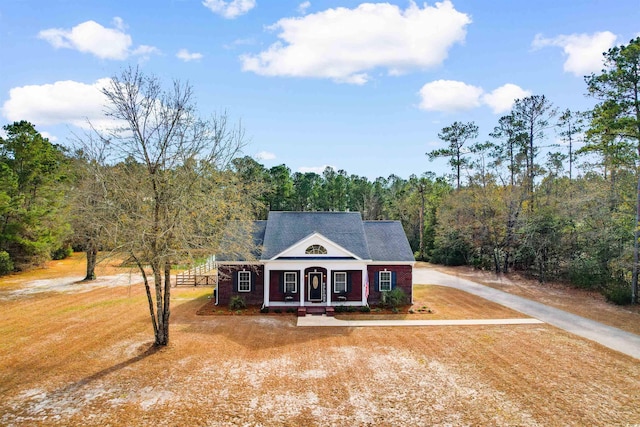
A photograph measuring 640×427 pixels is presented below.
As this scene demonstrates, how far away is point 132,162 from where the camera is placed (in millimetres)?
14203

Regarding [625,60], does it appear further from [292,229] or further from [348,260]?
[292,229]

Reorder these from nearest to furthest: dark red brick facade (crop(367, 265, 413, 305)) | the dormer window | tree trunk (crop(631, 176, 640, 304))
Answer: tree trunk (crop(631, 176, 640, 304)) < the dormer window < dark red brick facade (crop(367, 265, 413, 305))

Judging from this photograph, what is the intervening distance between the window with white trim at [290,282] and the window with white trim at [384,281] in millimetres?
4876

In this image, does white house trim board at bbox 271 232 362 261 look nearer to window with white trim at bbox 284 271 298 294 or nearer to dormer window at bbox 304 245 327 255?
dormer window at bbox 304 245 327 255

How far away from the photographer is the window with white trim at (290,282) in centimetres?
2161

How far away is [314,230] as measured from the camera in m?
23.0

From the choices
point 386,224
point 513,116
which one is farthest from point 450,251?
point 386,224

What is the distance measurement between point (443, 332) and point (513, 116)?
87.8 ft

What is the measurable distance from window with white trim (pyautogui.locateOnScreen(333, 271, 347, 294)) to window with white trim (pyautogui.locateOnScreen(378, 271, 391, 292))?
2.13 m

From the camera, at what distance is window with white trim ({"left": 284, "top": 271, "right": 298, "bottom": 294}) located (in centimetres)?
2161

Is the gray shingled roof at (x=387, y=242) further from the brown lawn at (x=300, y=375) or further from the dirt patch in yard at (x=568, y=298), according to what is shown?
the dirt patch in yard at (x=568, y=298)

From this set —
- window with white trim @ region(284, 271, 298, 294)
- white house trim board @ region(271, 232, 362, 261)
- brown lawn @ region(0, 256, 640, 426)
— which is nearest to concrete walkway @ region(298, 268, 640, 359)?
brown lawn @ region(0, 256, 640, 426)

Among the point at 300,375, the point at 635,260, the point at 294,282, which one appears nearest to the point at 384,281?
the point at 294,282

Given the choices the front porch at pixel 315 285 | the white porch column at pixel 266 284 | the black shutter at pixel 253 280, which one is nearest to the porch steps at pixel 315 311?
the front porch at pixel 315 285
